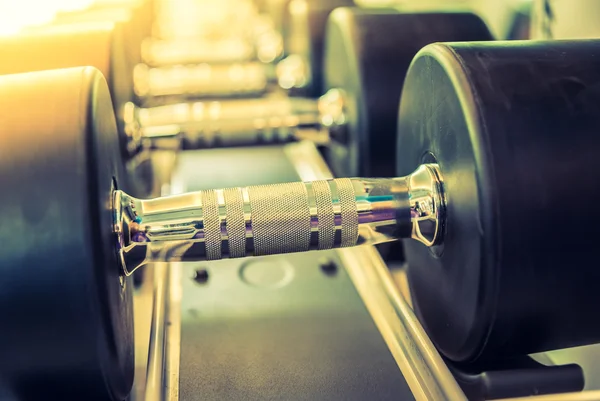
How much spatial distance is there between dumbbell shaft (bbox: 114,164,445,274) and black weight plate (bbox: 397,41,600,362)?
45 millimetres

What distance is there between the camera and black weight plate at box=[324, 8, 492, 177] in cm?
92

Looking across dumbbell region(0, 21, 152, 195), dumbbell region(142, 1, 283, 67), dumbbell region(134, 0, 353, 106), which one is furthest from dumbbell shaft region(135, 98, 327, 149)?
dumbbell region(142, 1, 283, 67)

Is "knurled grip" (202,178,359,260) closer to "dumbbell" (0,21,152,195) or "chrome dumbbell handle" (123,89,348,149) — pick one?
"dumbbell" (0,21,152,195)

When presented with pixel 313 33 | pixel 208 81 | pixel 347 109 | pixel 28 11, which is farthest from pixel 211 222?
pixel 28 11

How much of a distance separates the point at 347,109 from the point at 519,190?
0.56m

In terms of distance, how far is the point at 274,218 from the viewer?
61cm

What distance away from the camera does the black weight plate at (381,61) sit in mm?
924

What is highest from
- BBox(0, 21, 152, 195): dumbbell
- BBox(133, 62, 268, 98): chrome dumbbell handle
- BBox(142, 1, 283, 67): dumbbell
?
BBox(0, 21, 152, 195): dumbbell

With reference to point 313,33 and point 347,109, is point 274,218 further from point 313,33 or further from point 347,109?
point 313,33

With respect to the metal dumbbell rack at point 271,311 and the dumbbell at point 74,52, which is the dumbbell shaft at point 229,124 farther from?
the metal dumbbell rack at point 271,311

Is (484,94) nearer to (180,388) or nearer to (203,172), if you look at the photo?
(180,388)

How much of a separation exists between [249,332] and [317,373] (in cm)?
11

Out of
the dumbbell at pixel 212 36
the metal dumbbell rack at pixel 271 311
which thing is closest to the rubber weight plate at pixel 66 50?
the metal dumbbell rack at pixel 271 311

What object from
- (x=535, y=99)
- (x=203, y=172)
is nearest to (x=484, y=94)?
(x=535, y=99)
